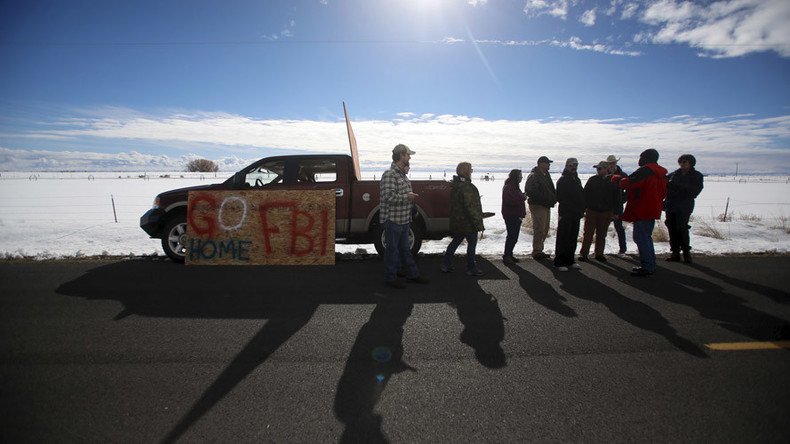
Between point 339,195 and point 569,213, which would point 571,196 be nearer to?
point 569,213

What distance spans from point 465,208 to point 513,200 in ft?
5.10

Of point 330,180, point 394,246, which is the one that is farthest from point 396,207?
point 330,180

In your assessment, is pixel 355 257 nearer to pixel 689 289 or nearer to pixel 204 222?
pixel 204 222

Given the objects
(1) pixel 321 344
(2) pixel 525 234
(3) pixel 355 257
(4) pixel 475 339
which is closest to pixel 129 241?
(3) pixel 355 257

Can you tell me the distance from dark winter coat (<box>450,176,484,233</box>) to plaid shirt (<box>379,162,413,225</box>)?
0.98m

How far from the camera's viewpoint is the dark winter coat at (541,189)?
21.6 feet

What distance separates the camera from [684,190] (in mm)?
6621

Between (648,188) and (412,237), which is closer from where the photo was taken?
(648,188)

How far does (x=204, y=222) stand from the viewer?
21.0 ft

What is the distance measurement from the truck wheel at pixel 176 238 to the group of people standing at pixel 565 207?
3923 millimetres

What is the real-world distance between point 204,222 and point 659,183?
769 cm

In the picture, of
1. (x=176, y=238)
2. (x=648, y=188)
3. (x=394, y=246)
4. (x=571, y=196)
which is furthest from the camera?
(x=176, y=238)

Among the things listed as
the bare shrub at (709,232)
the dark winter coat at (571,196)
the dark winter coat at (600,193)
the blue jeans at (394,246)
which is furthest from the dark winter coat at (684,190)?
the blue jeans at (394,246)

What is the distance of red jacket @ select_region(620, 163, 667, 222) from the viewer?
5.65 meters
